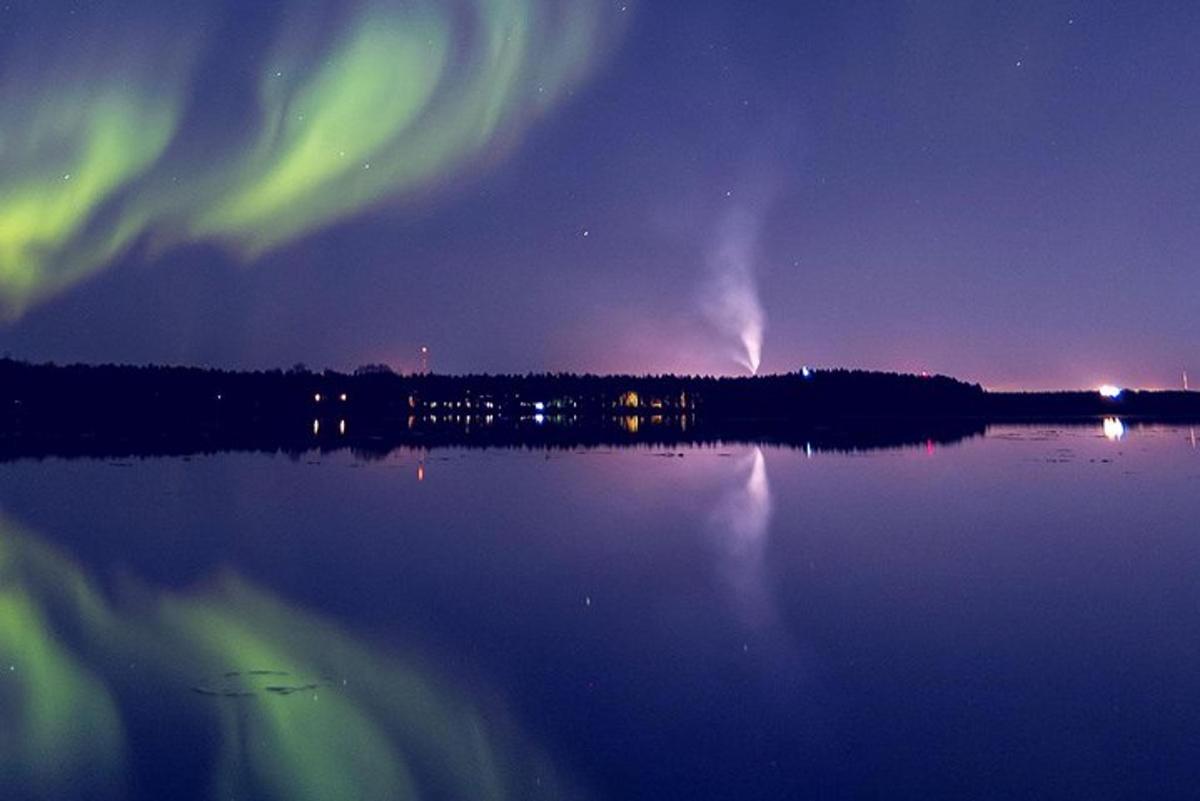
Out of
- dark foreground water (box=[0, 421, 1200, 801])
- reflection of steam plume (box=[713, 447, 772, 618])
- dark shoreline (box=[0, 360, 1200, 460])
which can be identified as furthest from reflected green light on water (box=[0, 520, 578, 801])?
dark shoreline (box=[0, 360, 1200, 460])

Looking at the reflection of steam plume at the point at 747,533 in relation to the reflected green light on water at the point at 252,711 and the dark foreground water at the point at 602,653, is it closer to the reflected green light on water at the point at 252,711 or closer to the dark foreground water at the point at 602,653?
the dark foreground water at the point at 602,653

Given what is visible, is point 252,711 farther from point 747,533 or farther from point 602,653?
point 747,533

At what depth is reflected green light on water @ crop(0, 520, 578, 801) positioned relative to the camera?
926cm

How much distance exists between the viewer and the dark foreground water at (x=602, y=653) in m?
9.38

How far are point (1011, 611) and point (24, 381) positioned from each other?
541ft

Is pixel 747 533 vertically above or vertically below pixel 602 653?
above

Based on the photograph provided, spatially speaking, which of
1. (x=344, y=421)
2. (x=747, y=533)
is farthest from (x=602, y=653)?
(x=344, y=421)

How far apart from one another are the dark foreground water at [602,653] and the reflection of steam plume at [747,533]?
0.12 metres

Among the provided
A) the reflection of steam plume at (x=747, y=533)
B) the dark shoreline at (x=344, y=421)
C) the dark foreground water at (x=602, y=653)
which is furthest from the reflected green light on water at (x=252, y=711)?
the dark shoreline at (x=344, y=421)

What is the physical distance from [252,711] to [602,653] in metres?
4.04

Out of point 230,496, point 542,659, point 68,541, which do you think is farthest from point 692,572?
point 230,496

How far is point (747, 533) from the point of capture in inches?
967

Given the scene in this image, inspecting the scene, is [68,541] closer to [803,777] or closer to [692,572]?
[692,572]

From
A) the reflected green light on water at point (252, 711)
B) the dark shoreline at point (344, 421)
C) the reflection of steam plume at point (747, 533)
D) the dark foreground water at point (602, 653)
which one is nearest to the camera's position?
the reflected green light on water at point (252, 711)
